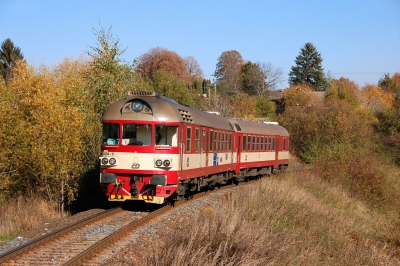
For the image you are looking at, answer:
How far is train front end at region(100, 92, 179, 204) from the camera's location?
13148 mm

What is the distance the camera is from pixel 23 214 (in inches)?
624

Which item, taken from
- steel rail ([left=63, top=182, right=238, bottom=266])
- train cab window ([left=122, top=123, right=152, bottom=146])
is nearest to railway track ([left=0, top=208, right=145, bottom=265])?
steel rail ([left=63, top=182, right=238, bottom=266])

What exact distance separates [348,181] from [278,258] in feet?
56.3

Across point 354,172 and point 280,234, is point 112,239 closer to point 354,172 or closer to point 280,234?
point 280,234

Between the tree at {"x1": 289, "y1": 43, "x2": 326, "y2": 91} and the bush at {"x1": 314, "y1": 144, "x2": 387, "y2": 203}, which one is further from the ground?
the tree at {"x1": 289, "y1": 43, "x2": 326, "y2": 91}

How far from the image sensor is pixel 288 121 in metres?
45.9

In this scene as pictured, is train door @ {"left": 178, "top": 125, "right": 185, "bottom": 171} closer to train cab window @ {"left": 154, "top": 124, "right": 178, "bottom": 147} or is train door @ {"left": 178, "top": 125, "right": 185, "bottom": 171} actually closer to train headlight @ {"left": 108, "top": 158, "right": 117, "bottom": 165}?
train cab window @ {"left": 154, "top": 124, "right": 178, "bottom": 147}

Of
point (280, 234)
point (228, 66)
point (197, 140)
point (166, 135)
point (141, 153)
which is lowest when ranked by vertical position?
point (280, 234)

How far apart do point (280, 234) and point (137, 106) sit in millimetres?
5237

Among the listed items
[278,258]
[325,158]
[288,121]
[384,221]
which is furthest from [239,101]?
[278,258]

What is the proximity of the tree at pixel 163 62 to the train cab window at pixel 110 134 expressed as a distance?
5781 centimetres

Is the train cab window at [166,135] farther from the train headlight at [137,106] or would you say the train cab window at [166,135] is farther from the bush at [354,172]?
the bush at [354,172]

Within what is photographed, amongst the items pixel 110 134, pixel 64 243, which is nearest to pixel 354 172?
pixel 110 134

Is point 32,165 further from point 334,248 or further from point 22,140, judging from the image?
point 334,248
